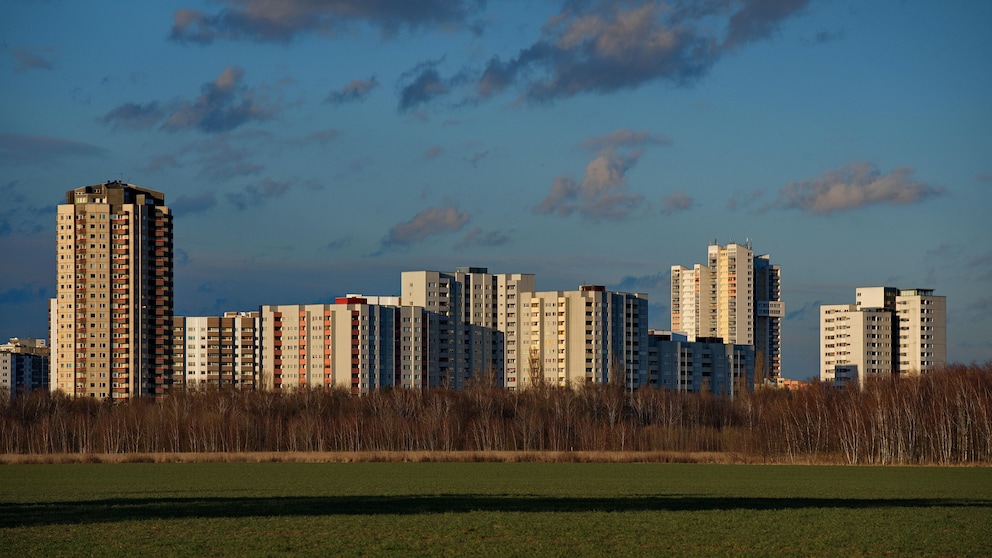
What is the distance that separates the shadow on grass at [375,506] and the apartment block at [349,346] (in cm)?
11081

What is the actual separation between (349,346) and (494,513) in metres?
124

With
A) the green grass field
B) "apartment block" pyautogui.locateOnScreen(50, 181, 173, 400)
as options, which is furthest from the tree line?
the green grass field

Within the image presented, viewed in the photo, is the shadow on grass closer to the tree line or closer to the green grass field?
the green grass field

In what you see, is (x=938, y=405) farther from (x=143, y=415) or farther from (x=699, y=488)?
(x=143, y=415)

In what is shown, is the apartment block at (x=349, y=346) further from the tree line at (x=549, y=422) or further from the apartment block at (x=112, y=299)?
the tree line at (x=549, y=422)

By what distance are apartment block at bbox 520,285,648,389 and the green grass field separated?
109 m

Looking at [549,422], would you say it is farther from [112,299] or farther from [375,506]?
[375,506]

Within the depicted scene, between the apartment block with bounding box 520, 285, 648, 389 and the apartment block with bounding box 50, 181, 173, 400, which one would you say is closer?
the apartment block with bounding box 50, 181, 173, 400

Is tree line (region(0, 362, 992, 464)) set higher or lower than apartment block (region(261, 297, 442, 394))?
lower

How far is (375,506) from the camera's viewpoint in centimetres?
4894

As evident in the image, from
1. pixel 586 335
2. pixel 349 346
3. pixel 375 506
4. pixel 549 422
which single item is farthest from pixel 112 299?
pixel 375 506

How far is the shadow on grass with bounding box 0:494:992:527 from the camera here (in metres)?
44.9

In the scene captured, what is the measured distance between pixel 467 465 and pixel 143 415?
158ft

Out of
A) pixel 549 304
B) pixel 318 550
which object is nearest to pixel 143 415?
pixel 549 304
